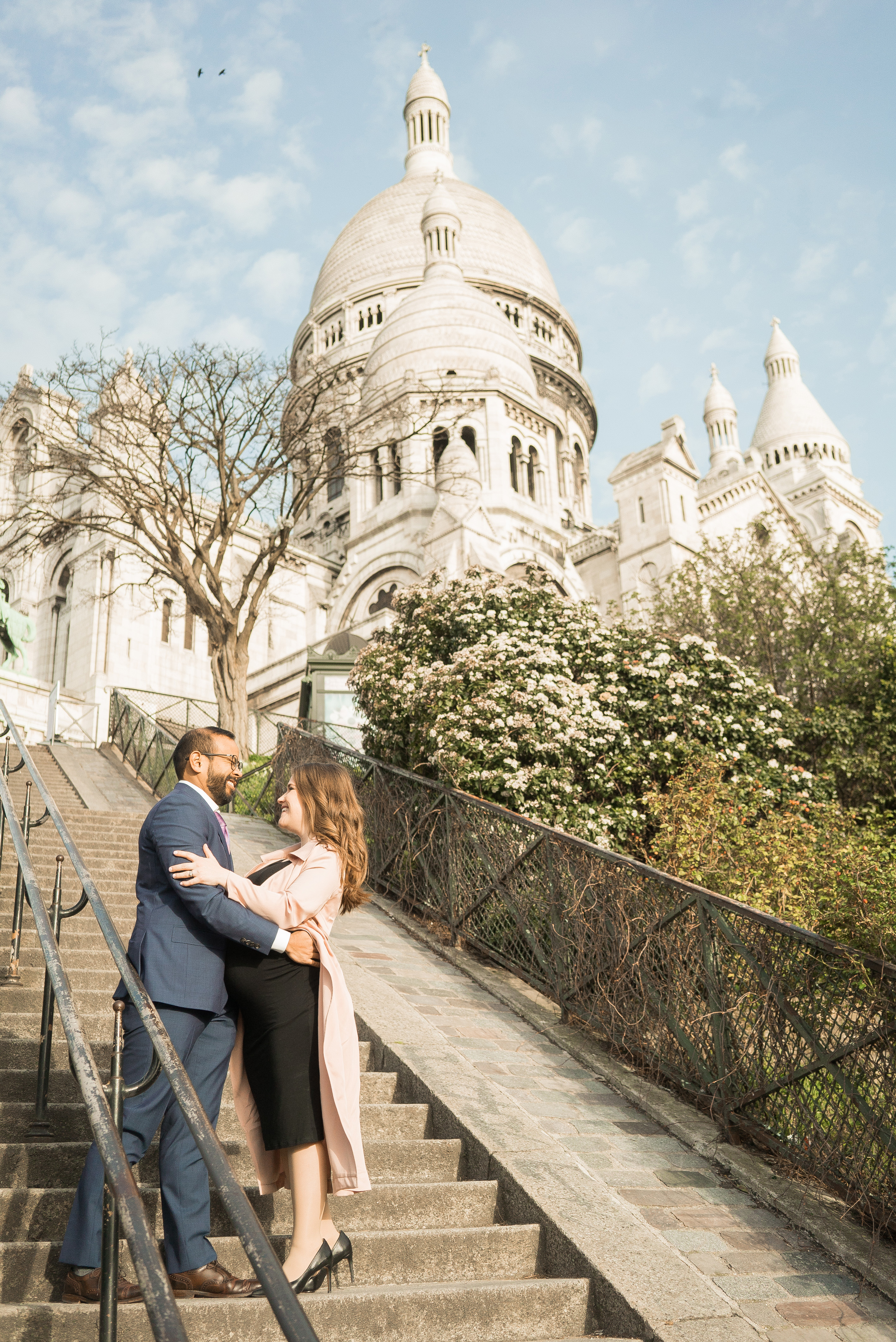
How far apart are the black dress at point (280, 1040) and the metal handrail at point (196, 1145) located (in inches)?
13.0

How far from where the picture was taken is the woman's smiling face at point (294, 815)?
379 cm

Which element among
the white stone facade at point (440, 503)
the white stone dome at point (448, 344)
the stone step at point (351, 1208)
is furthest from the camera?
the white stone dome at point (448, 344)

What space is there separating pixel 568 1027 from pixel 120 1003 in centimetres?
398

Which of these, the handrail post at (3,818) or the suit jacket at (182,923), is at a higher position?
the handrail post at (3,818)

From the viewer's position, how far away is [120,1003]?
129 inches

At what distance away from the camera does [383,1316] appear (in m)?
3.39

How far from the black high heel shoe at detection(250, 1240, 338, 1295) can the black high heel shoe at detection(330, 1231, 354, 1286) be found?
18mm

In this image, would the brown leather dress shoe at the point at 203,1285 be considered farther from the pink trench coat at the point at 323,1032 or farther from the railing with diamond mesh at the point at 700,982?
the railing with diamond mesh at the point at 700,982

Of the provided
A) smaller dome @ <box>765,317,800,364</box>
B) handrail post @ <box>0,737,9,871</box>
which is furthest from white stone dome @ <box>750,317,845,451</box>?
handrail post @ <box>0,737,9,871</box>

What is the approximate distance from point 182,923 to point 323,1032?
565 mm

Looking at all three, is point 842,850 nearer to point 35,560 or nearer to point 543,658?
point 543,658

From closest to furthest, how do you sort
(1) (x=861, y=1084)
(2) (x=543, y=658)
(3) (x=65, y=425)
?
(1) (x=861, y=1084)
(2) (x=543, y=658)
(3) (x=65, y=425)

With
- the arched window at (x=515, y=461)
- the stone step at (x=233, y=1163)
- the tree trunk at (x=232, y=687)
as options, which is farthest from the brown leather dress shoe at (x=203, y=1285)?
the arched window at (x=515, y=461)

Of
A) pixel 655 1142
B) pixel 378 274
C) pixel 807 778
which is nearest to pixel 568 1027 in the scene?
pixel 655 1142
